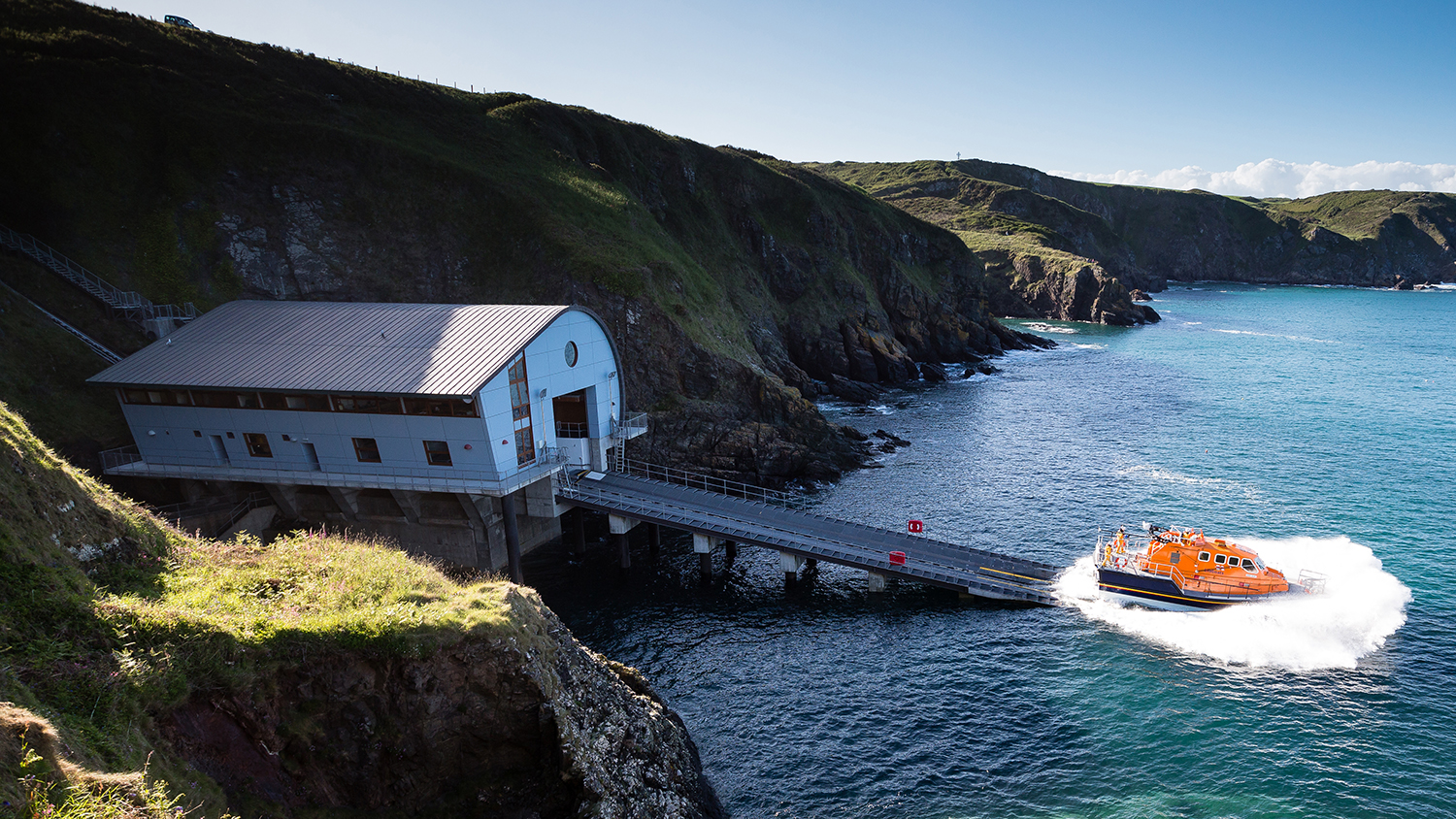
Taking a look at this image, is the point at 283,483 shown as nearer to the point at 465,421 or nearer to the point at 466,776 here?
the point at 465,421

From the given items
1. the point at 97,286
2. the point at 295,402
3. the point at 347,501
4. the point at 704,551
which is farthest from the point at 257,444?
the point at 704,551

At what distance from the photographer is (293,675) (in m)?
17.6

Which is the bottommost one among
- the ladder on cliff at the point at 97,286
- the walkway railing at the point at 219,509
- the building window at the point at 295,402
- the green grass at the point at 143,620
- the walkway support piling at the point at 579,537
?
the walkway support piling at the point at 579,537

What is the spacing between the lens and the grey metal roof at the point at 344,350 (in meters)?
37.8

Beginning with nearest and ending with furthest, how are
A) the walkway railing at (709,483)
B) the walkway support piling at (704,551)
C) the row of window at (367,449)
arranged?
the row of window at (367,449), the walkway support piling at (704,551), the walkway railing at (709,483)

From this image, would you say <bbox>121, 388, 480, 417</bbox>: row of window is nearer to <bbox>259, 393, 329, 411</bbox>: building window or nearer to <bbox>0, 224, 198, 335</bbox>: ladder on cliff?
<bbox>259, 393, 329, 411</bbox>: building window

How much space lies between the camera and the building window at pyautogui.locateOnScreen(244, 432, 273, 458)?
4053 centimetres

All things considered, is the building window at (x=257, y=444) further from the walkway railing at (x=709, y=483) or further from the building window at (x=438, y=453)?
the walkway railing at (x=709, y=483)

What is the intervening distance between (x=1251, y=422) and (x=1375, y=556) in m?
36.3

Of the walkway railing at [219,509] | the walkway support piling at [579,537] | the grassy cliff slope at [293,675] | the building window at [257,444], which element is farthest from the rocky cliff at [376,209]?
the grassy cliff slope at [293,675]

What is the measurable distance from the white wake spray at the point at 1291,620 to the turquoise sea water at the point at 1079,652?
5.4 inches

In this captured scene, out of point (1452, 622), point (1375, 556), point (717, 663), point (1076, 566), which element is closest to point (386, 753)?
point (717, 663)

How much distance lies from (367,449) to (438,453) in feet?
13.8

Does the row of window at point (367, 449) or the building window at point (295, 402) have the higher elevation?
the building window at point (295, 402)
